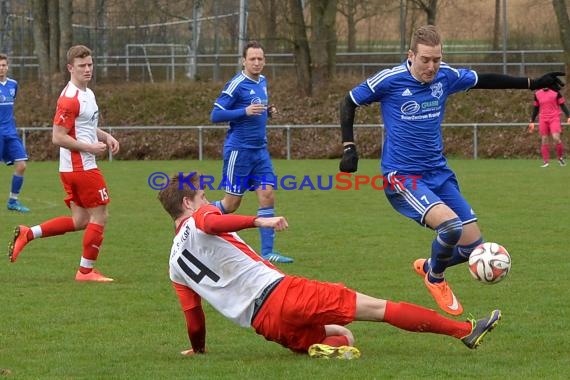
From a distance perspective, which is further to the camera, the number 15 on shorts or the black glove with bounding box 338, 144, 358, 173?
the number 15 on shorts

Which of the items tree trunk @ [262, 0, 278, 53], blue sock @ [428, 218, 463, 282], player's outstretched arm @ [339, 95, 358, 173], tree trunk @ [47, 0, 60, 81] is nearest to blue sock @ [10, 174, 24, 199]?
player's outstretched arm @ [339, 95, 358, 173]

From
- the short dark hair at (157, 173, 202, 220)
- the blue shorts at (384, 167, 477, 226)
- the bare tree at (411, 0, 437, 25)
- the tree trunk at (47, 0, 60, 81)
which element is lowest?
the blue shorts at (384, 167, 477, 226)

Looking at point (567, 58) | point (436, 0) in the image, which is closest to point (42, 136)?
point (436, 0)

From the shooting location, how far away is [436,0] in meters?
33.3

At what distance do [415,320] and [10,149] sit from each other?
11.3 metres

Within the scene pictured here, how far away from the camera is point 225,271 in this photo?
19.2 ft

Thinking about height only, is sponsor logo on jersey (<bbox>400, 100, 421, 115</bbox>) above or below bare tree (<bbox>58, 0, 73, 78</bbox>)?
below

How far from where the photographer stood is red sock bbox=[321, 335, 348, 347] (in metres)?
5.98

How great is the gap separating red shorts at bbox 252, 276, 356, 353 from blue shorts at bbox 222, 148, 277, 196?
468cm

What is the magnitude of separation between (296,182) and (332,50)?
43.5ft

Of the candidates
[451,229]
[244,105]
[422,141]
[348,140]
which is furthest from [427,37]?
[244,105]

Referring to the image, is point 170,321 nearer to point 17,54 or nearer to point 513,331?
point 513,331

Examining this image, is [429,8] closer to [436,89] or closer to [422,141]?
[436,89]

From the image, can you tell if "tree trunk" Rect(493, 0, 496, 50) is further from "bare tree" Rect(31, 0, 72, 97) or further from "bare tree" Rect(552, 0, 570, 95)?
"bare tree" Rect(31, 0, 72, 97)
